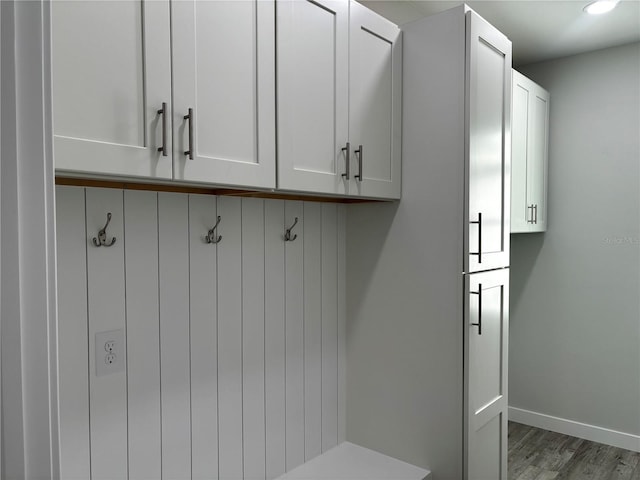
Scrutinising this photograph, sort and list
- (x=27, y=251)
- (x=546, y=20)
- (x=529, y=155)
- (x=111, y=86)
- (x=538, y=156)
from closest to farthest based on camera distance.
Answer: (x=27, y=251)
(x=111, y=86)
(x=546, y=20)
(x=529, y=155)
(x=538, y=156)

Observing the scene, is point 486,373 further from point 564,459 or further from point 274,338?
point 564,459

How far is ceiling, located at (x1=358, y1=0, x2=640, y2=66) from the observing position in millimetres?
2346

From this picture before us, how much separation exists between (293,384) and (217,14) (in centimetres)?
129

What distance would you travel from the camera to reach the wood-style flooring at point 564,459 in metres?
2.74

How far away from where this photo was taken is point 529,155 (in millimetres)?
2980

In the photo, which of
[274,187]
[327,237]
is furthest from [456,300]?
[274,187]

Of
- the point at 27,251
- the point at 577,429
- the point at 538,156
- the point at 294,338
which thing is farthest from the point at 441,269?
the point at 577,429

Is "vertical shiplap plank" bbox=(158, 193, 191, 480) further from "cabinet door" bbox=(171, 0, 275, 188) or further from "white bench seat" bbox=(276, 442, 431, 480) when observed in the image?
"white bench seat" bbox=(276, 442, 431, 480)

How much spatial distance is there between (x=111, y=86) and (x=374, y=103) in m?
0.97

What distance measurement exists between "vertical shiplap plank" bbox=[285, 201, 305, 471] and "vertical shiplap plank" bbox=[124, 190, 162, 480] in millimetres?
537

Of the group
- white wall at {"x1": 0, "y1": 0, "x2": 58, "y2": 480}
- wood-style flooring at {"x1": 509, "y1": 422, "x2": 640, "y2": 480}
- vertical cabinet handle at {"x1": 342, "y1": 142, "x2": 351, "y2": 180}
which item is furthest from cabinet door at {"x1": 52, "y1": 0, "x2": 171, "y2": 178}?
wood-style flooring at {"x1": 509, "y1": 422, "x2": 640, "y2": 480}

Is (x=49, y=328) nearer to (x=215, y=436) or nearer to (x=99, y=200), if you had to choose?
(x=99, y=200)

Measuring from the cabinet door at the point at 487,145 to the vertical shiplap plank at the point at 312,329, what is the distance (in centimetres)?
58

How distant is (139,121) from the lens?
1.00 metres
